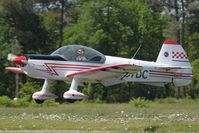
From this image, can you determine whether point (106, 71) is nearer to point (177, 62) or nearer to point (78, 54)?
point (78, 54)

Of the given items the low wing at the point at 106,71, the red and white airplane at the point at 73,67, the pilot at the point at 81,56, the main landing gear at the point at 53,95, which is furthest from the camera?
the pilot at the point at 81,56

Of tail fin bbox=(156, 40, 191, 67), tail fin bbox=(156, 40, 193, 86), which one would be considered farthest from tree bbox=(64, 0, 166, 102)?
tail fin bbox=(156, 40, 193, 86)

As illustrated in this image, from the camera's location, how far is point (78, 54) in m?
26.0

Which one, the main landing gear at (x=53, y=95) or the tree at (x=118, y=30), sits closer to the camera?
the main landing gear at (x=53, y=95)

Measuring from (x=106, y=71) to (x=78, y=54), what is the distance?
5.17 feet

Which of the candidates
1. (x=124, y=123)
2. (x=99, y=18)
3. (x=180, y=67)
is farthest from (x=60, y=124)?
(x=99, y=18)

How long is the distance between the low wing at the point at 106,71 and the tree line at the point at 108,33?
26.2 meters

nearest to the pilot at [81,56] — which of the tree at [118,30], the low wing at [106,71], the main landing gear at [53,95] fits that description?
the low wing at [106,71]

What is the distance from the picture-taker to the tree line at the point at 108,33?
5547 cm

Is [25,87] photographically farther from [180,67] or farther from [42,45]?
[180,67]

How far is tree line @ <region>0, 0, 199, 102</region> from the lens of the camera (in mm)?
55469

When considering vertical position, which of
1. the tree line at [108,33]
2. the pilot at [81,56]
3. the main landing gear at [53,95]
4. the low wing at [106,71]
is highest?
the pilot at [81,56]

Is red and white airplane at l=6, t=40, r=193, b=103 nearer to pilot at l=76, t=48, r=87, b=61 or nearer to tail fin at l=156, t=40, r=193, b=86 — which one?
pilot at l=76, t=48, r=87, b=61

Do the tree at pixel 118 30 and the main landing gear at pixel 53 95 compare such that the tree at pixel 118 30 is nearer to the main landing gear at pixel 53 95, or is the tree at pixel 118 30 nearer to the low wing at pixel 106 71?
the low wing at pixel 106 71
